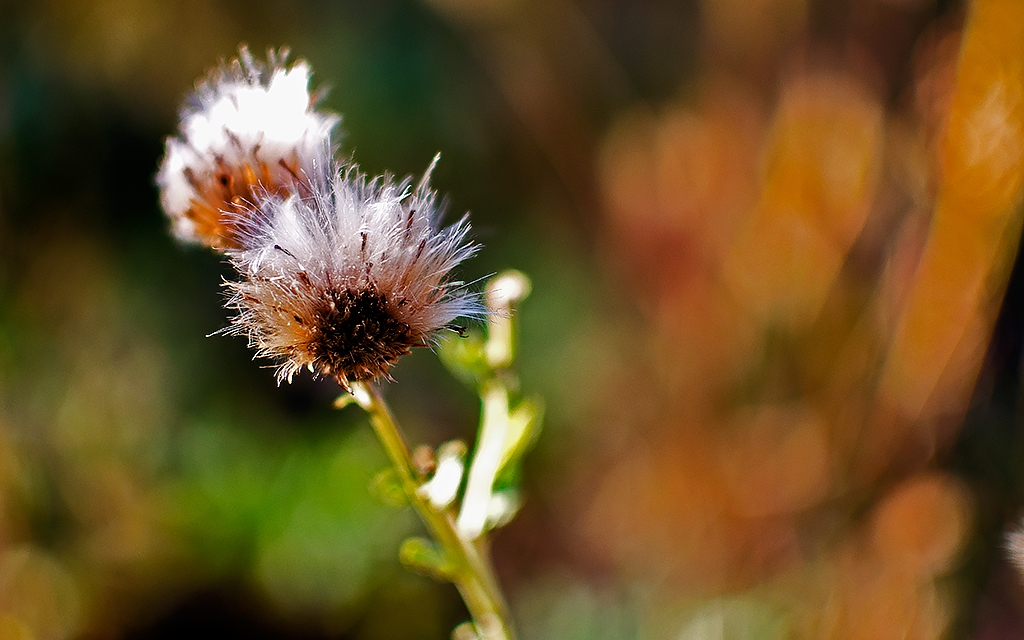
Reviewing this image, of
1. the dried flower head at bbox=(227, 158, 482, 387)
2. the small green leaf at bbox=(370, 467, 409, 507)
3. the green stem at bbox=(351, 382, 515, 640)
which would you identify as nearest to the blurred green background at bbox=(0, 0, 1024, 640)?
the green stem at bbox=(351, 382, 515, 640)

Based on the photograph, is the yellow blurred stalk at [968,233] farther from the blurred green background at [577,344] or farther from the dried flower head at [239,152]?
the dried flower head at [239,152]

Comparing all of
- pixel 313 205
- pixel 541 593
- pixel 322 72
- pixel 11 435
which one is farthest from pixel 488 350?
pixel 322 72

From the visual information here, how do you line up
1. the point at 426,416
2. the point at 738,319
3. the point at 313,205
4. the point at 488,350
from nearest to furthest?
the point at 313,205
the point at 488,350
the point at 738,319
the point at 426,416

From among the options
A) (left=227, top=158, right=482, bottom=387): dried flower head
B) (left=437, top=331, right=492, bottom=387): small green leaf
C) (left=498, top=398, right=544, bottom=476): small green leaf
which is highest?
(left=227, top=158, right=482, bottom=387): dried flower head

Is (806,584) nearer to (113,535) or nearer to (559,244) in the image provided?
(559,244)

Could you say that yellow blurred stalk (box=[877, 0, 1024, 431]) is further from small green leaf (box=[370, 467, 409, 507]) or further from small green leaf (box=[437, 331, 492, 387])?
small green leaf (box=[370, 467, 409, 507])

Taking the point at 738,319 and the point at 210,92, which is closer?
the point at 210,92

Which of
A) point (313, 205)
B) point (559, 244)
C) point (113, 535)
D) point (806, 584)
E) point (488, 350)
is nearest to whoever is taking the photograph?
point (313, 205)
